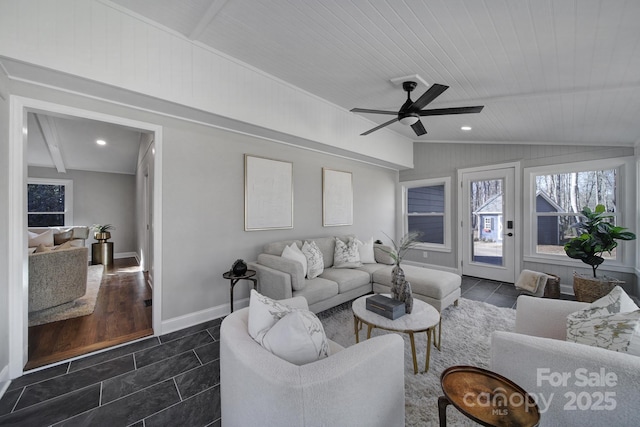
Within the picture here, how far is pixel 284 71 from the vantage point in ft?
9.39

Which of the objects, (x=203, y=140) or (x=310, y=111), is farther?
(x=310, y=111)

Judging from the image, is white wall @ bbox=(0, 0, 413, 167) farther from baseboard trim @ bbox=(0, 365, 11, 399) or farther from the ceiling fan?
baseboard trim @ bbox=(0, 365, 11, 399)

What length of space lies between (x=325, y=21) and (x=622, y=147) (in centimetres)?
443

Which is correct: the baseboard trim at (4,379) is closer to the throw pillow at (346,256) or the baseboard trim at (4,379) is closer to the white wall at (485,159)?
the throw pillow at (346,256)

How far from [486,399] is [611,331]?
0.75 metres

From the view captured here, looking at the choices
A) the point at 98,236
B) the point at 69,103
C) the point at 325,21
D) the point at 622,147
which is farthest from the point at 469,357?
the point at 98,236

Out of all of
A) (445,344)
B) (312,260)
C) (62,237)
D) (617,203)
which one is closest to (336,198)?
(312,260)

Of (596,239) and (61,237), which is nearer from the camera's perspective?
(596,239)

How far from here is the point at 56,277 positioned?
3068mm

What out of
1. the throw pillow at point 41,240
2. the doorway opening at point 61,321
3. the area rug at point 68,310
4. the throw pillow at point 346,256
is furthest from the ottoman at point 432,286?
the throw pillow at point 41,240

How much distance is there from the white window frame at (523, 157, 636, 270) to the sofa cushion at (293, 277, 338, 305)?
3.60 metres

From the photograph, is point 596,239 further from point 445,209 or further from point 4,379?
Result: point 4,379

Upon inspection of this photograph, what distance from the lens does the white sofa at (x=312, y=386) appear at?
0.89 m

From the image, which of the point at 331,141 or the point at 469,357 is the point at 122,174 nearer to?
the point at 331,141
